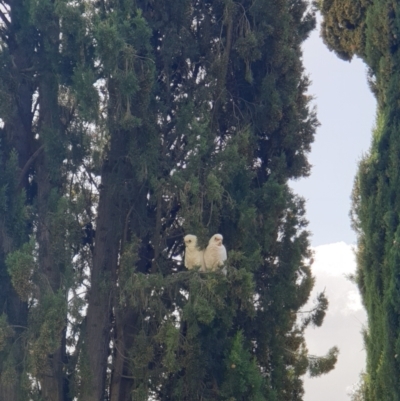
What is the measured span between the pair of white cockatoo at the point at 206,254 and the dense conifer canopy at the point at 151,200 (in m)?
0.12

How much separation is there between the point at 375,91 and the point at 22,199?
14.3ft

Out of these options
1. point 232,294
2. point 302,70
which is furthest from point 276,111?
point 232,294

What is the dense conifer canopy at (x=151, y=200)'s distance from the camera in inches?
369

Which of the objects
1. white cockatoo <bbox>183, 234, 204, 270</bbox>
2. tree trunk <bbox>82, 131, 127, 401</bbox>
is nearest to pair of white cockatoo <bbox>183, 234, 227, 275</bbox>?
white cockatoo <bbox>183, 234, 204, 270</bbox>

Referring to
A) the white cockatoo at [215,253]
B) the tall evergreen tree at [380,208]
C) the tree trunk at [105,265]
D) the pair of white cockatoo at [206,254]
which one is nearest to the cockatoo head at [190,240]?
the pair of white cockatoo at [206,254]

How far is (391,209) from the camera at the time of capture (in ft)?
31.6

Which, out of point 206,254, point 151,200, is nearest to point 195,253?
point 206,254

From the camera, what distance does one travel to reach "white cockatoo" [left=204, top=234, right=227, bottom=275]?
9.24 meters

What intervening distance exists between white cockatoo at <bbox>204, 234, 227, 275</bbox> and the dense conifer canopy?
13cm

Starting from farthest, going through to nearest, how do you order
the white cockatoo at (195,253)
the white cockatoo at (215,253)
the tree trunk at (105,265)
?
the tree trunk at (105,265)
the white cockatoo at (195,253)
the white cockatoo at (215,253)

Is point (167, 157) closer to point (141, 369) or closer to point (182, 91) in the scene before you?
point (182, 91)

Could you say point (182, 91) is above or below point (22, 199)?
above

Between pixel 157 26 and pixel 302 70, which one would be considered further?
pixel 302 70

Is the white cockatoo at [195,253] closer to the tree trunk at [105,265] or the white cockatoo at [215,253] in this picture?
the white cockatoo at [215,253]
